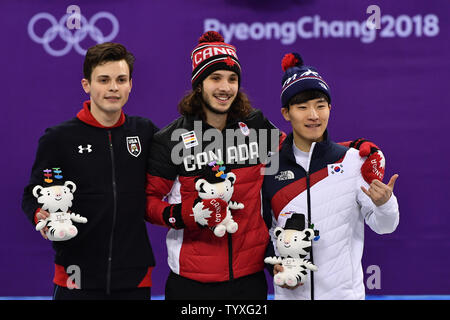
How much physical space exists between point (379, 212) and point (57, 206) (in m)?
1.25

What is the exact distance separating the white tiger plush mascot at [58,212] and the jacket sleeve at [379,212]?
1.10 metres

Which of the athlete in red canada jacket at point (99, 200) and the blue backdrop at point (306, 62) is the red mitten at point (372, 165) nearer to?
the athlete in red canada jacket at point (99, 200)

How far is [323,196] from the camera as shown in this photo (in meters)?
1.95

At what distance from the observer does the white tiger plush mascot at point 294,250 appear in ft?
5.97

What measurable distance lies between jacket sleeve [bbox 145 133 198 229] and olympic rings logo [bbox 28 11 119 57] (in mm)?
1516

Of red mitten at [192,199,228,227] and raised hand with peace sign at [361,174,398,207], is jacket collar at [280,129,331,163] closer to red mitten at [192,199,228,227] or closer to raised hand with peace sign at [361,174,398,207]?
raised hand with peace sign at [361,174,398,207]

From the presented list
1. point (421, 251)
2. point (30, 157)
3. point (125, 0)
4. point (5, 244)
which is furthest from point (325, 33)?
point (5, 244)

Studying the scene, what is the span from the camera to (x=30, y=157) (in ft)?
11.1

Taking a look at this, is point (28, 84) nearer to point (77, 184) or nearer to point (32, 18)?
point (32, 18)

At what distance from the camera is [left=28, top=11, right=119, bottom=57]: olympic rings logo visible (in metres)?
3.32

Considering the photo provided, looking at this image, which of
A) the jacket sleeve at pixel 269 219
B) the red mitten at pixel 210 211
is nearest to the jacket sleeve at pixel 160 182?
the red mitten at pixel 210 211

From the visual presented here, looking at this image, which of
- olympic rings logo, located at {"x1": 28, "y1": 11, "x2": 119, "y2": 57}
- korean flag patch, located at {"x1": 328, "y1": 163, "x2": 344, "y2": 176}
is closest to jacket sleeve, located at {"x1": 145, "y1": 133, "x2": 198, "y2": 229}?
korean flag patch, located at {"x1": 328, "y1": 163, "x2": 344, "y2": 176}

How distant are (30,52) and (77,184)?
1724 millimetres

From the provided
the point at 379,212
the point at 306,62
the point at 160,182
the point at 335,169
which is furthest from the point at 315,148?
the point at 306,62
